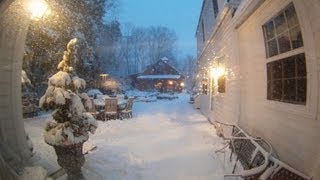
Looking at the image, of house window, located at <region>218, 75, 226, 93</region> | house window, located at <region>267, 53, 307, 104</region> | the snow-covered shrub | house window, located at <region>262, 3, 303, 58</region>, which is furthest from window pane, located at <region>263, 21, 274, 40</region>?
house window, located at <region>218, 75, 226, 93</region>

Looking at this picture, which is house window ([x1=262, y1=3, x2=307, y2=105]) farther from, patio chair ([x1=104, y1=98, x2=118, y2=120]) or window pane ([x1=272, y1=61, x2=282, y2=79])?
patio chair ([x1=104, y1=98, x2=118, y2=120])

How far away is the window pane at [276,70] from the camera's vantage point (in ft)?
19.9

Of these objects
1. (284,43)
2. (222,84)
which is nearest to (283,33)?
(284,43)

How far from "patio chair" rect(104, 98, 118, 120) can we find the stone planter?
9.98 meters

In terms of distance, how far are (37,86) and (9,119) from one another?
47.3 ft

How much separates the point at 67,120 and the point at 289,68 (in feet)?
12.4

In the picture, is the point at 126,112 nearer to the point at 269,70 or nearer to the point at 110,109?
the point at 110,109

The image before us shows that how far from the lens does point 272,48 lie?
645 cm

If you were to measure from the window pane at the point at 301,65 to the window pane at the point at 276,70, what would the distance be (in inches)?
33.2

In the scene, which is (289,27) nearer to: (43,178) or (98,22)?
(43,178)

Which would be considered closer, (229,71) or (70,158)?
(70,158)

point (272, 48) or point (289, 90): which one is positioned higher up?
point (272, 48)

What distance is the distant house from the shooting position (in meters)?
52.4

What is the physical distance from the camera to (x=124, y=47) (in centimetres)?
6931
